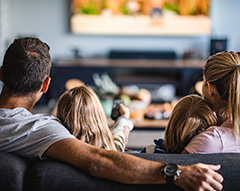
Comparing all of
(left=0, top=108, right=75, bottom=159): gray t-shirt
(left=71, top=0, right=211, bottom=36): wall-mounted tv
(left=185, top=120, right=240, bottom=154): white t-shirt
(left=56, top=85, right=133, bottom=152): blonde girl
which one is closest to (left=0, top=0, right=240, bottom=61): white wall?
A: (left=71, top=0, right=211, bottom=36): wall-mounted tv

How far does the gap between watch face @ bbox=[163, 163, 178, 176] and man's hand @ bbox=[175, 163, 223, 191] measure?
0.07 feet

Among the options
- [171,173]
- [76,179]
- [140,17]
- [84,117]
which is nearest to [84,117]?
[84,117]

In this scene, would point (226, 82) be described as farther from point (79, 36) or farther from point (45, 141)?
point (79, 36)

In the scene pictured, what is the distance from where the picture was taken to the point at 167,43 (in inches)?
228

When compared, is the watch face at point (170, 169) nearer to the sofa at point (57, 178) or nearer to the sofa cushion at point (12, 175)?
the sofa at point (57, 178)

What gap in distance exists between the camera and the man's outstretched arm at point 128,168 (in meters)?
1.26

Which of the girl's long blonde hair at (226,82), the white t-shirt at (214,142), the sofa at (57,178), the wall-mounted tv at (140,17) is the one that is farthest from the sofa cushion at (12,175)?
the wall-mounted tv at (140,17)

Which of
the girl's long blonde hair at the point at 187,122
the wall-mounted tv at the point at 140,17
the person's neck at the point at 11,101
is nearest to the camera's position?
the person's neck at the point at 11,101

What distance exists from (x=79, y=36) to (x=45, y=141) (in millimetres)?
4556

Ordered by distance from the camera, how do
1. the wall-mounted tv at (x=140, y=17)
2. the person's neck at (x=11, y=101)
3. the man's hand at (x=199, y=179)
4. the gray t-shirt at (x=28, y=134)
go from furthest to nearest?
the wall-mounted tv at (x=140, y=17) < the person's neck at (x=11, y=101) < the gray t-shirt at (x=28, y=134) < the man's hand at (x=199, y=179)

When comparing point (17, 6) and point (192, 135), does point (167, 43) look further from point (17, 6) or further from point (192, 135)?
point (192, 135)

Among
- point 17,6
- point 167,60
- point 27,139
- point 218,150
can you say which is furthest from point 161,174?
point 17,6

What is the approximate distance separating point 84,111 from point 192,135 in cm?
47

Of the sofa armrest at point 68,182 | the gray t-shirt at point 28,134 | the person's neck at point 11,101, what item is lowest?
the sofa armrest at point 68,182
